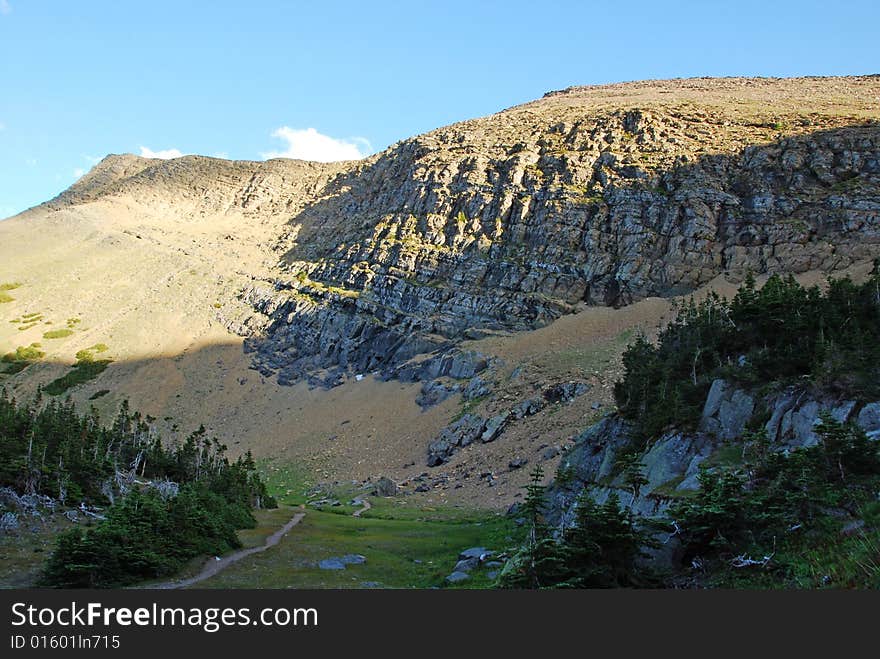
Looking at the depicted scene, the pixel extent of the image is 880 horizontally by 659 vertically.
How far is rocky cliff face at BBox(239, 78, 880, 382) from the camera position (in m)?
80.6

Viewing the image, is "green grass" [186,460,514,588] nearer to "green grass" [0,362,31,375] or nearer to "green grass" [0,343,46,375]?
"green grass" [0,362,31,375]

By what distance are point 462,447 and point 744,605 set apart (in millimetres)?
52488

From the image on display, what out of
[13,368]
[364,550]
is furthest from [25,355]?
[364,550]

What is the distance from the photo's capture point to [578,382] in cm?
6259

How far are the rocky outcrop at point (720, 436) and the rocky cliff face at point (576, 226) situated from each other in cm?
5673

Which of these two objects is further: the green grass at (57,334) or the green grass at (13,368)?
the green grass at (57,334)

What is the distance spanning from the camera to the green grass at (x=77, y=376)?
3691 inches

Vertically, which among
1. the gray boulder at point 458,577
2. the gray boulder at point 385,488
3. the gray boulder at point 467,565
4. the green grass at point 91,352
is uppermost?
the green grass at point 91,352

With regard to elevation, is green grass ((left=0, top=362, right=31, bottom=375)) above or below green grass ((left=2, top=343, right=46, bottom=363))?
below

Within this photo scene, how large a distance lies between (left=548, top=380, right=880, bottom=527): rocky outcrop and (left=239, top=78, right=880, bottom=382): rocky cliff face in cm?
5673

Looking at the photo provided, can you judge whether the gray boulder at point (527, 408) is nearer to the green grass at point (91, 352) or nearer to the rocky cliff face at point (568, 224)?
the rocky cliff face at point (568, 224)

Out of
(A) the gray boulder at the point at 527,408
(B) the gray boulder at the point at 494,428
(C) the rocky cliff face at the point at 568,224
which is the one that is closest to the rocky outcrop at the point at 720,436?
(B) the gray boulder at the point at 494,428

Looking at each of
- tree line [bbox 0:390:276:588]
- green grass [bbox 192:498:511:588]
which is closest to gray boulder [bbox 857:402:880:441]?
green grass [bbox 192:498:511:588]

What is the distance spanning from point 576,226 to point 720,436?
6895 centimetres
